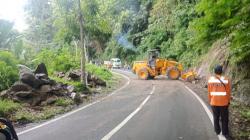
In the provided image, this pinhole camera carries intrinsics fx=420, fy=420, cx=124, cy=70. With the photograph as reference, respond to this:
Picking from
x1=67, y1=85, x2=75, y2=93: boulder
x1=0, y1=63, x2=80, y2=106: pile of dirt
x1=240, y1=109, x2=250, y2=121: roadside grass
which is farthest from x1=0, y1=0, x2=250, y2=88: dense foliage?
x1=67, y1=85, x2=75, y2=93: boulder

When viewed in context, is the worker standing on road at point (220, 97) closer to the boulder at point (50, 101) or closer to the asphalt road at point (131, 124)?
the asphalt road at point (131, 124)

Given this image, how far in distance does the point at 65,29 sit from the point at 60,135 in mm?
16835

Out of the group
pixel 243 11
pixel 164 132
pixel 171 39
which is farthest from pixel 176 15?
pixel 164 132

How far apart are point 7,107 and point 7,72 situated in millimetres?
5252

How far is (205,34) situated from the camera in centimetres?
2375

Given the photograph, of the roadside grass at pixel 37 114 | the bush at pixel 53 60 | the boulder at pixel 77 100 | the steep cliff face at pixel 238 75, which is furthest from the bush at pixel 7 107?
the bush at pixel 53 60

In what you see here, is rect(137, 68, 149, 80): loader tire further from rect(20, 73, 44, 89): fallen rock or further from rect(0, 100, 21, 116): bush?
rect(0, 100, 21, 116): bush

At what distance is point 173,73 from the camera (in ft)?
118

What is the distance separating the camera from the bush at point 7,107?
14.9 meters

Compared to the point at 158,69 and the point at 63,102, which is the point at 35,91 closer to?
the point at 63,102

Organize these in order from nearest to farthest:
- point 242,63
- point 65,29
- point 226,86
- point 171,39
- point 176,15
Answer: point 226,86 < point 242,63 < point 65,29 < point 176,15 < point 171,39

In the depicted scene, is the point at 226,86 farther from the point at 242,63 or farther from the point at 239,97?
the point at 242,63

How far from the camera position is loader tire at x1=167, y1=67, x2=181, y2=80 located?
35781mm

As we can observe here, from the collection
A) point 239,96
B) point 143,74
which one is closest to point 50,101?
point 239,96
